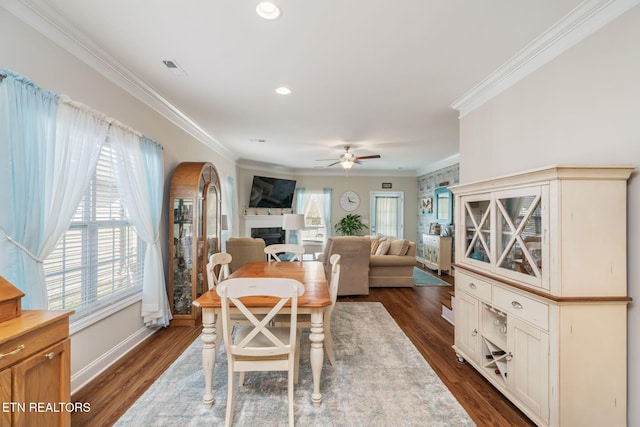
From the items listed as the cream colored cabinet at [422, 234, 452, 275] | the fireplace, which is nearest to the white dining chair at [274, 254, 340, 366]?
the cream colored cabinet at [422, 234, 452, 275]

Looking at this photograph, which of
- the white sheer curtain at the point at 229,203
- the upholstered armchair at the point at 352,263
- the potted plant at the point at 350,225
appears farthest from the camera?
the potted plant at the point at 350,225

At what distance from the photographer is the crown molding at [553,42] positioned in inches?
65.7

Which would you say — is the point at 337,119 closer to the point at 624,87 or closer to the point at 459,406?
the point at 624,87

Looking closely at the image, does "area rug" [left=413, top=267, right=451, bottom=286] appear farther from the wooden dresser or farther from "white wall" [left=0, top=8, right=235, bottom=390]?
the wooden dresser

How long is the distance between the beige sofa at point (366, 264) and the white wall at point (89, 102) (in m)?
2.61

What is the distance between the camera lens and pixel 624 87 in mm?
1613

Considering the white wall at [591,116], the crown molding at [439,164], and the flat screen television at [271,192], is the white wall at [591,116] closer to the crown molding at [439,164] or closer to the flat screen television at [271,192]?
the crown molding at [439,164]

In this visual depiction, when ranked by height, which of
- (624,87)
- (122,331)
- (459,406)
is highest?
(624,87)

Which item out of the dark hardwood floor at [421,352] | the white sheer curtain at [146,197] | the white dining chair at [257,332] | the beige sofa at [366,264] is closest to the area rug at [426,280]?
the beige sofa at [366,264]

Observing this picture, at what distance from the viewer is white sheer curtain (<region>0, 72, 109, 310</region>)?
158 cm

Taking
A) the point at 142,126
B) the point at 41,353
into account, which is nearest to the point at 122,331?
the point at 41,353

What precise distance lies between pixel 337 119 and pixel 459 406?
3.32 m

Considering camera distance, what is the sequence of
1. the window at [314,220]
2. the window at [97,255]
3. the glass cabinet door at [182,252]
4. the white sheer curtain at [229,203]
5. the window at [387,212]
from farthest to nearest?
the window at [387,212] → the window at [314,220] → the white sheer curtain at [229,203] → the glass cabinet door at [182,252] → the window at [97,255]

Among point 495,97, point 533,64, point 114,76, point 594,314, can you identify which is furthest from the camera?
point 495,97
